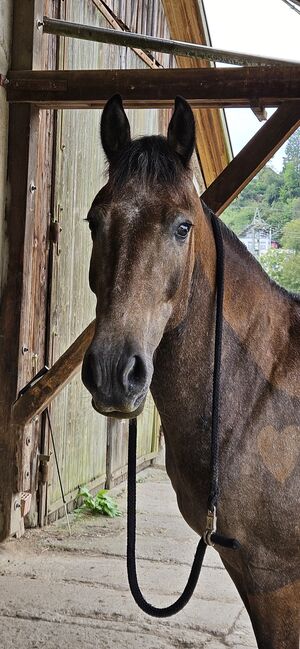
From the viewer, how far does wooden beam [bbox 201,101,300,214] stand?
12.1 feet

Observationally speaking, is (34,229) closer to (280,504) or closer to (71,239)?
(71,239)

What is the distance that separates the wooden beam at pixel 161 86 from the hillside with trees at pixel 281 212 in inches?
173

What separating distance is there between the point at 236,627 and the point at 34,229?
98.9 inches

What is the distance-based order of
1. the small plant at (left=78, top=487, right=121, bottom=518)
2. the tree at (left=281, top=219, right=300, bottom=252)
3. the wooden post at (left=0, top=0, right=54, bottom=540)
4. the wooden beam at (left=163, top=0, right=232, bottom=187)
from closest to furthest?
1. the wooden post at (left=0, top=0, right=54, bottom=540)
2. the small plant at (left=78, top=487, right=121, bottom=518)
3. the wooden beam at (left=163, top=0, right=232, bottom=187)
4. the tree at (left=281, top=219, right=300, bottom=252)

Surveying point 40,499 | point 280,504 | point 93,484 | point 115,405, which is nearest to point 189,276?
point 115,405

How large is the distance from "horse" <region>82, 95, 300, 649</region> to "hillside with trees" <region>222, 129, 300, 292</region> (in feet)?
19.5

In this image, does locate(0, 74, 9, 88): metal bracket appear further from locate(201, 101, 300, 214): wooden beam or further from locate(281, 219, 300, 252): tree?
locate(281, 219, 300, 252): tree

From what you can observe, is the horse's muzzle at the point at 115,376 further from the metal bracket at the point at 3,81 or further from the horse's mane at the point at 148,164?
the metal bracket at the point at 3,81

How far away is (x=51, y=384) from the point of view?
13.5 feet

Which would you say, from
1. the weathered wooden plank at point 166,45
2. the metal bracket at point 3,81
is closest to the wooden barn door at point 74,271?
the metal bracket at point 3,81

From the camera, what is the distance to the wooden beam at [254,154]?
3.70 metres

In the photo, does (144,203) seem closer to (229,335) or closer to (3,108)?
(229,335)

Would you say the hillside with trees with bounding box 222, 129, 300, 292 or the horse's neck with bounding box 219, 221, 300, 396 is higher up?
the hillside with trees with bounding box 222, 129, 300, 292

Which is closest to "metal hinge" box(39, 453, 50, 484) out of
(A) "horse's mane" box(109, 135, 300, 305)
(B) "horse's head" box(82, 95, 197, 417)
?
(B) "horse's head" box(82, 95, 197, 417)
